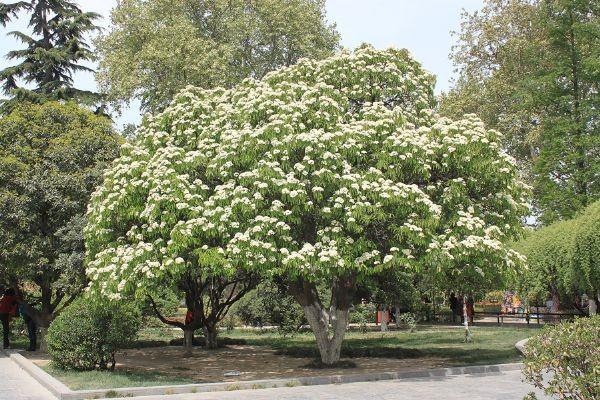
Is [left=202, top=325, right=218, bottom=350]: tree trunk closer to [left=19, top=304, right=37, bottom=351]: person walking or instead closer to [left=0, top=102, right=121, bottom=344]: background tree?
[left=0, top=102, right=121, bottom=344]: background tree

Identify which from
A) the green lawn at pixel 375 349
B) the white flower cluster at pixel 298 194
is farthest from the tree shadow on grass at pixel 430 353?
the white flower cluster at pixel 298 194

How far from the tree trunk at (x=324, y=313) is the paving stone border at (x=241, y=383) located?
2498mm

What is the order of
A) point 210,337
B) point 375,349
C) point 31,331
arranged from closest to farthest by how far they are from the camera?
point 375,349
point 31,331
point 210,337

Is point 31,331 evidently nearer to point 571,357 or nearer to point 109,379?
point 109,379

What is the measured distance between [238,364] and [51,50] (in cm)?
2386

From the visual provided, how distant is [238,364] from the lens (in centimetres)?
1909

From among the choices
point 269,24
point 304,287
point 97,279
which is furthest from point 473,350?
point 269,24

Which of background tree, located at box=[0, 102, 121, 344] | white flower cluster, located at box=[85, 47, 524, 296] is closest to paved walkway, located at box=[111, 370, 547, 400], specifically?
white flower cluster, located at box=[85, 47, 524, 296]

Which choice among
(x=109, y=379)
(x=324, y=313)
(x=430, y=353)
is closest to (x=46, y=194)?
(x=109, y=379)

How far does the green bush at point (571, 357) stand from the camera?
6863 mm

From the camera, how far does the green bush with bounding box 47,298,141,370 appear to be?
52.2 feet

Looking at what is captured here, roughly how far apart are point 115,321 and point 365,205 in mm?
6878

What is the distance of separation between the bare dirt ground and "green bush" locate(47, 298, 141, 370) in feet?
5.37

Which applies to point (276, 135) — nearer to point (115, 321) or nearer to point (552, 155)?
point (115, 321)
